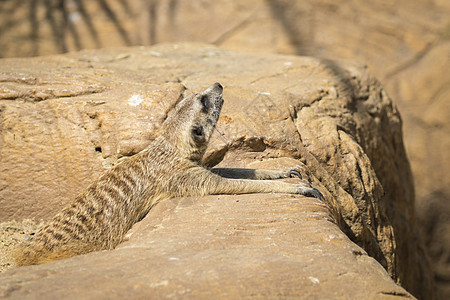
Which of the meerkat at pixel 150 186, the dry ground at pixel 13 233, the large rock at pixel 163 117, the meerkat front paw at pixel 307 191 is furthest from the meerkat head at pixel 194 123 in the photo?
the dry ground at pixel 13 233

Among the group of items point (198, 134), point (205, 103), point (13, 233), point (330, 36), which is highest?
point (330, 36)

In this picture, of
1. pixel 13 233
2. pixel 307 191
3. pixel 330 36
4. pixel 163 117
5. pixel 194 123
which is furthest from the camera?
pixel 330 36

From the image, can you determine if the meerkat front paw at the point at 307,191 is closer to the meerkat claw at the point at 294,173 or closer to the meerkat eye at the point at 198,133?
the meerkat claw at the point at 294,173

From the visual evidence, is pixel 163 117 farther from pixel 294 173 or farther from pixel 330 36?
pixel 330 36

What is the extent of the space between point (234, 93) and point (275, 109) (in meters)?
0.39

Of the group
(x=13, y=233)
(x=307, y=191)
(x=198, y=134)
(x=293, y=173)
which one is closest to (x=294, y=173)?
(x=293, y=173)

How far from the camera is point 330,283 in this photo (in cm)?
171

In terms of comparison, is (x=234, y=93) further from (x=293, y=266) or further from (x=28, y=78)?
(x=293, y=266)

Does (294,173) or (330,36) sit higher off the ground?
(330,36)

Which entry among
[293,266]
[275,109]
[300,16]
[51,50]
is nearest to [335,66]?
[275,109]

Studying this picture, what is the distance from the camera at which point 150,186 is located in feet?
9.23

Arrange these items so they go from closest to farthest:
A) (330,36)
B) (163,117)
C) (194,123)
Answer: (194,123) → (163,117) → (330,36)

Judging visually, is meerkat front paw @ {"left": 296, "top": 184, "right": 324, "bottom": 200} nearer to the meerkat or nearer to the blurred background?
the meerkat

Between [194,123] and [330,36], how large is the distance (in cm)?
443
